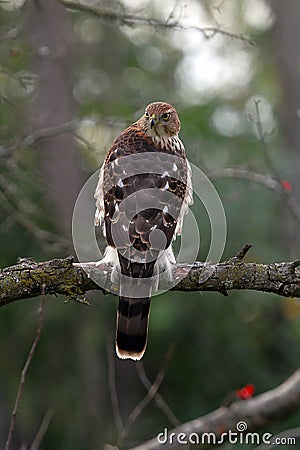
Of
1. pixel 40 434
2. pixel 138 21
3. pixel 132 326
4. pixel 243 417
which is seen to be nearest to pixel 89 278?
pixel 132 326

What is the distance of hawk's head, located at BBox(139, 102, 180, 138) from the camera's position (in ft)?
17.0

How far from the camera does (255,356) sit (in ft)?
33.0

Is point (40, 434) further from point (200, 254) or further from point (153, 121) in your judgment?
point (200, 254)

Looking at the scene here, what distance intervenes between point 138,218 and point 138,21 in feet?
6.21

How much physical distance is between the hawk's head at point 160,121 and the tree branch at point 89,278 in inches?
54.8

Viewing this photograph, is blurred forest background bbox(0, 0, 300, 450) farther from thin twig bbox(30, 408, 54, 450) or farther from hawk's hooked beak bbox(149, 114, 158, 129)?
thin twig bbox(30, 408, 54, 450)

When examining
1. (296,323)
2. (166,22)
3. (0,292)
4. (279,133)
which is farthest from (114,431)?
(0,292)

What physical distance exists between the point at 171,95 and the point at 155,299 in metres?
3.30

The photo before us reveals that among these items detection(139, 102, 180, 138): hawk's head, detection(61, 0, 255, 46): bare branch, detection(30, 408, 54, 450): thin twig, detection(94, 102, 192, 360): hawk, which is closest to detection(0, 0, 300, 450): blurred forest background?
detection(61, 0, 255, 46): bare branch

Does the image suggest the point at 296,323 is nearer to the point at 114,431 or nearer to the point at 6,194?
the point at 114,431

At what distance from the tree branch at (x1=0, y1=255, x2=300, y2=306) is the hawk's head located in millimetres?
1392

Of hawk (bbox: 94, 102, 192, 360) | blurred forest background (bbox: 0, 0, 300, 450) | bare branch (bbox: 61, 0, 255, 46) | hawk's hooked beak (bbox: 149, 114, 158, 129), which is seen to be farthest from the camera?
blurred forest background (bbox: 0, 0, 300, 450)

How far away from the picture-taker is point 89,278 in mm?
4000

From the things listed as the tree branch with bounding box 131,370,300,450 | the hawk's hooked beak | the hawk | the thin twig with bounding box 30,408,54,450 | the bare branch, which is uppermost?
the bare branch
